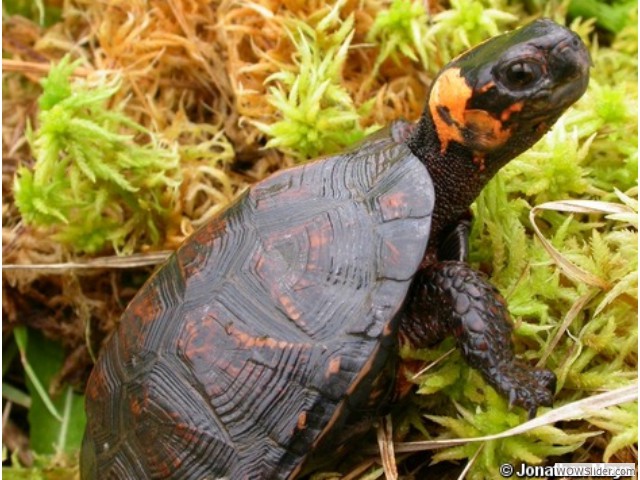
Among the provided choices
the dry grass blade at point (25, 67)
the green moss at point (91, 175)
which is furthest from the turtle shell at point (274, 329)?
the dry grass blade at point (25, 67)

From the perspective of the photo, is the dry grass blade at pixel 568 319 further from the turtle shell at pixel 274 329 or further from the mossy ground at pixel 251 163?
the turtle shell at pixel 274 329

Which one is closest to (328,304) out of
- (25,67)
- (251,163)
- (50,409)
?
(251,163)

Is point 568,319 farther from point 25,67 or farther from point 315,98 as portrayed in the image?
point 25,67

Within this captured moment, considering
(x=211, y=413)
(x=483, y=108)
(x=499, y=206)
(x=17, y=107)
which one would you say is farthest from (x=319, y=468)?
(x=17, y=107)

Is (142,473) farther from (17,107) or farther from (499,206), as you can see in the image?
(17,107)

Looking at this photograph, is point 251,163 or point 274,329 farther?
point 251,163

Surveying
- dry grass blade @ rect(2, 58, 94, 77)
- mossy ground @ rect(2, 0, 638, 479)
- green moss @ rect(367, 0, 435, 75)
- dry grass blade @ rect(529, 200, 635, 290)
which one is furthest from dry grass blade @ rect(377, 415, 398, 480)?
dry grass blade @ rect(2, 58, 94, 77)
